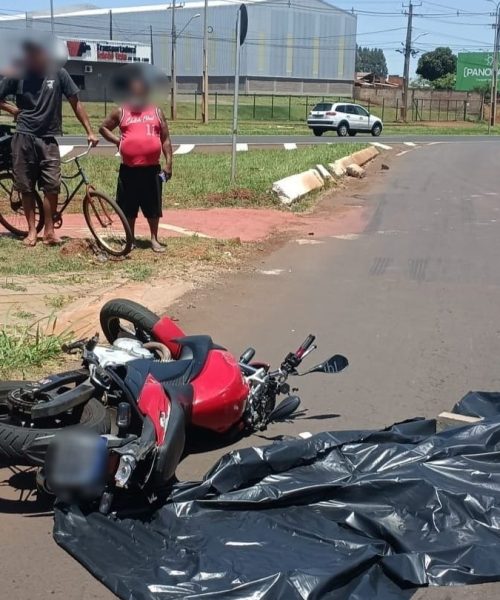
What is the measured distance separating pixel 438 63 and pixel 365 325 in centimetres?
12328

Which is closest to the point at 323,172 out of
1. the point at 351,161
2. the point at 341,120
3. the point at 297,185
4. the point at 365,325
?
the point at 297,185

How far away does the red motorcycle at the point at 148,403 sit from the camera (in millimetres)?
3340

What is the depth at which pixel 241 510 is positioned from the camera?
3.58 metres

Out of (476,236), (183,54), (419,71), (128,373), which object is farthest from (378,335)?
(419,71)

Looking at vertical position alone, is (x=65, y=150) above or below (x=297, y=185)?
above

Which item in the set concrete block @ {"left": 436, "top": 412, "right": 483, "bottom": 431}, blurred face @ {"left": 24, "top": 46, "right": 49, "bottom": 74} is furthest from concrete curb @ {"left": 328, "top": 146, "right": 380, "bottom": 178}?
concrete block @ {"left": 436, "top": 412, "right": 483, "bottom": 431}

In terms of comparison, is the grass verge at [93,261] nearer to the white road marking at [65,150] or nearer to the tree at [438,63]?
the white road marking at [65,150]

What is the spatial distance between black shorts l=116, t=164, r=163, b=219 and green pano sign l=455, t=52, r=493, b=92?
82.7 metres

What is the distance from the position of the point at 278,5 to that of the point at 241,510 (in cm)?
9257

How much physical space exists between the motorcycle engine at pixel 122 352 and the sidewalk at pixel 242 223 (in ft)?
17.8

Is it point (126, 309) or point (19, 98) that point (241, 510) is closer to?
point (126, 309)

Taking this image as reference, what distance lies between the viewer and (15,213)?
31.3 feet

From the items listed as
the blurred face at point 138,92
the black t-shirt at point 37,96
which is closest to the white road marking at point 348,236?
the blurred face at point 138,92

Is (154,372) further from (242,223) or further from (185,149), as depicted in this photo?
(185,149)
